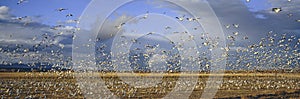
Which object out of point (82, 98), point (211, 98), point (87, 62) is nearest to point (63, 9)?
point (82, 98)

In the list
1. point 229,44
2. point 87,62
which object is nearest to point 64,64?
point 87,62

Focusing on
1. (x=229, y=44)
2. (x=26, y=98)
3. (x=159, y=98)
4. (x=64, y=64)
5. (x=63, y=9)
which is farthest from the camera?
(x=64, y=64)

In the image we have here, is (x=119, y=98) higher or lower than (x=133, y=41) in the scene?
lower

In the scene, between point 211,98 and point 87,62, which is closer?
point 211,98

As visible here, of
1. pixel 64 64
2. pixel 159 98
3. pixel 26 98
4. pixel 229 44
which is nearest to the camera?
pixel 26 98

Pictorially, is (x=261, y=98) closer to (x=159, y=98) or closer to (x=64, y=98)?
(x=159, y=98)

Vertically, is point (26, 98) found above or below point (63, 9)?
below

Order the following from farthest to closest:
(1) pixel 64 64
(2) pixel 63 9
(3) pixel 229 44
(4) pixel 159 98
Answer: (1) pixel 64 64 → (3) pixel 229 44 → (4) pixel 159 98 → (2) pixel 63 9

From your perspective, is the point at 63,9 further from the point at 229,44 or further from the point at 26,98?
the point at 229,44

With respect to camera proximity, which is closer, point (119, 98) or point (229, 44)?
point (119, 98)

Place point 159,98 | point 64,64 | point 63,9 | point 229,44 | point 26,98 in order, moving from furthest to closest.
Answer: point 64,64
point 229,44
point 159,98
point 26,98
point 63,9
